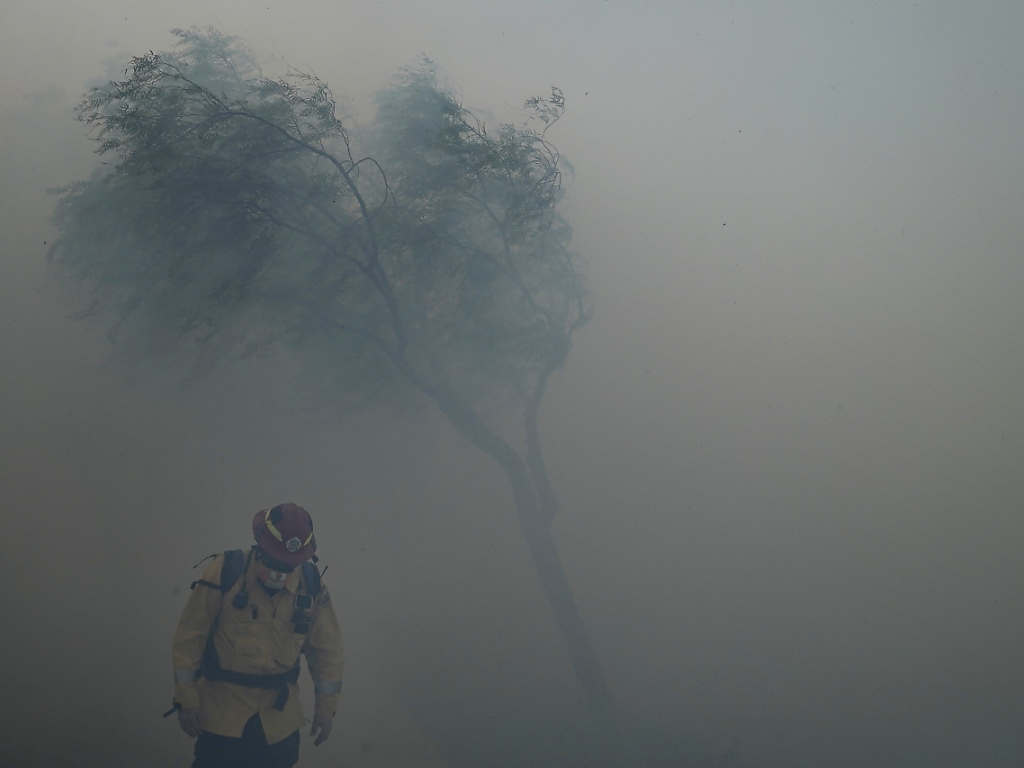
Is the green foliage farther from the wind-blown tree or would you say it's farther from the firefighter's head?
the firefighter's head

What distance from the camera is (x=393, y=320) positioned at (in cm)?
285

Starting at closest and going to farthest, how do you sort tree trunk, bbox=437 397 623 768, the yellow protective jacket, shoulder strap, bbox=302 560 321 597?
the yellow protective jacket
shoulder strap, bbox=302 560 321 597
tree trunk, bbox=437 397 623 768

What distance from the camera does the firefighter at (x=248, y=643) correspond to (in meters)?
1.91

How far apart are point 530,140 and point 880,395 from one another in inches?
86.8

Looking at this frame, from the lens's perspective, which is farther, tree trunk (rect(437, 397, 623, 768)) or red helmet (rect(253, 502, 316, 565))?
tree trunk (rect(437, 397, 623, 768))

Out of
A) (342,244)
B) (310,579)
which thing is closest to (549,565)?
(310,579)

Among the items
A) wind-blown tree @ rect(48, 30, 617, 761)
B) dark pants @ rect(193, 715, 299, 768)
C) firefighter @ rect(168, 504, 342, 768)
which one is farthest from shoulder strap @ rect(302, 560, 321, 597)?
wind-blown tree @ rect(48, 30, 617, 761)

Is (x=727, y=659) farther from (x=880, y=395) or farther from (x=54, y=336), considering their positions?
(x=54, y=336)

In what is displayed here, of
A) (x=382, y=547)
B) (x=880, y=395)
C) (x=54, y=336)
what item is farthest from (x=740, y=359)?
(x=54, y=336)

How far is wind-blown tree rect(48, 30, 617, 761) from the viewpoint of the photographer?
265 centimetres

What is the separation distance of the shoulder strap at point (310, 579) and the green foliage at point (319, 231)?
898mm

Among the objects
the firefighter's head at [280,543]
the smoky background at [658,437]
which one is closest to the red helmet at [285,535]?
the firefighter's head at [280,543]

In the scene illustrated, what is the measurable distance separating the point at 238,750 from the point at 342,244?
2.02 meters

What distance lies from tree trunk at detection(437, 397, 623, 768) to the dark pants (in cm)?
133
